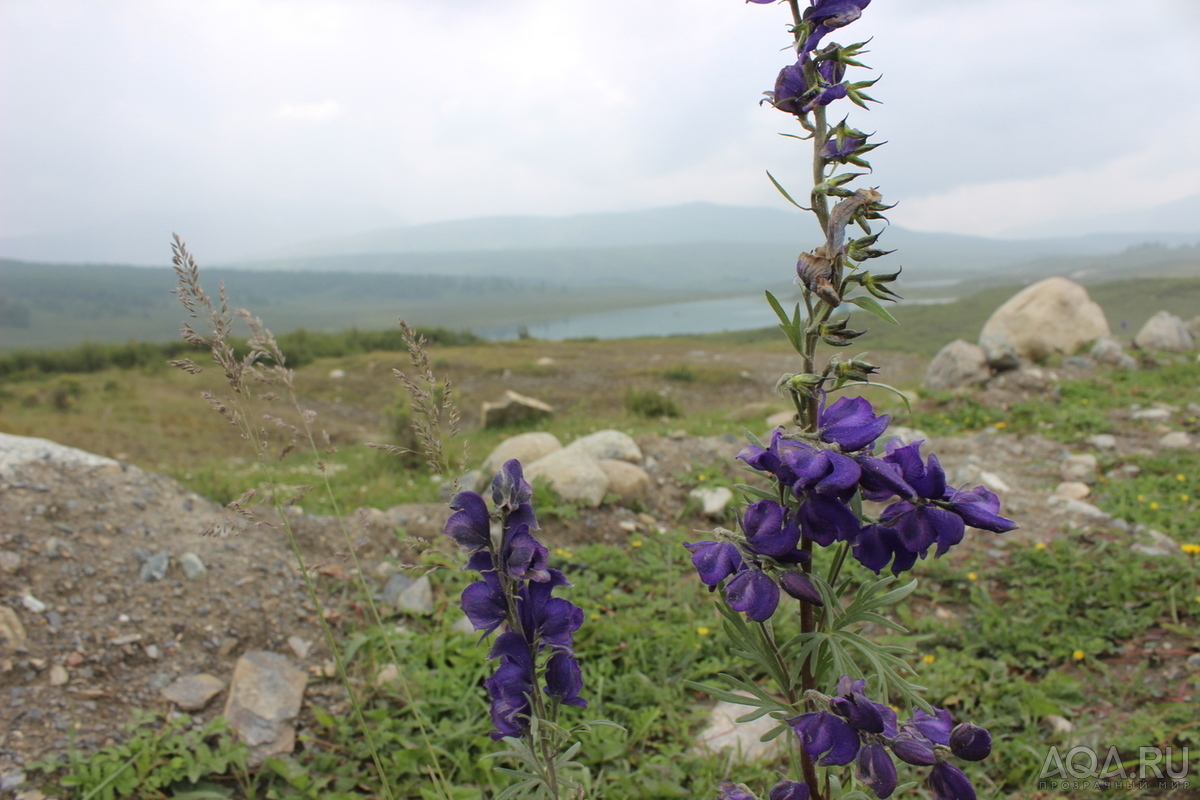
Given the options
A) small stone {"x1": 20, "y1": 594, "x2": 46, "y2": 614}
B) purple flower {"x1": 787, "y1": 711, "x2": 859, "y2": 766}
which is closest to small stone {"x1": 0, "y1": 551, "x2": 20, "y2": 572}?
small stone {"x1": 20, "y1": 594, "x2": 46, "y2": 614}

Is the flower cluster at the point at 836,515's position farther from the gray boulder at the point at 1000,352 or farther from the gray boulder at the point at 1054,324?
the gray boulder at the point at 1054,324

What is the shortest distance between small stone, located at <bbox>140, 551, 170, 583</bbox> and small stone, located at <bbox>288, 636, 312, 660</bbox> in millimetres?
1115

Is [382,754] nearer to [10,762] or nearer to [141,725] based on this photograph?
[141,725]

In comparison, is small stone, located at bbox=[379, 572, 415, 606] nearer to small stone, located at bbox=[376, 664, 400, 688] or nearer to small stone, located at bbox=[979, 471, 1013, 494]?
small stone, located at bbox=[376, 664, 400, 688]

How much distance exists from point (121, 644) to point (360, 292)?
663 feet

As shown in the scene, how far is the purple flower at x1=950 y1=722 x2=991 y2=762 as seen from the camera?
136 centimetres

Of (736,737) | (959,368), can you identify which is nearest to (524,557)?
(736,737)

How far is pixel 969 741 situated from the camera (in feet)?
4.50

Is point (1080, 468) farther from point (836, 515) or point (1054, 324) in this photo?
point (1054, 324)

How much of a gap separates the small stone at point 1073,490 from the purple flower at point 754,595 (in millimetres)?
5953

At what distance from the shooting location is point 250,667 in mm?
3551

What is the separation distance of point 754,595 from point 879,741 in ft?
1.25

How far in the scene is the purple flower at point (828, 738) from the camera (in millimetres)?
1281

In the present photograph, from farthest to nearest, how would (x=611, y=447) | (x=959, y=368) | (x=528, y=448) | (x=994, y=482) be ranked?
(x=959, y=368)
(x=528, y=448)
(x=611, y=447)
(x=994, y=482)
